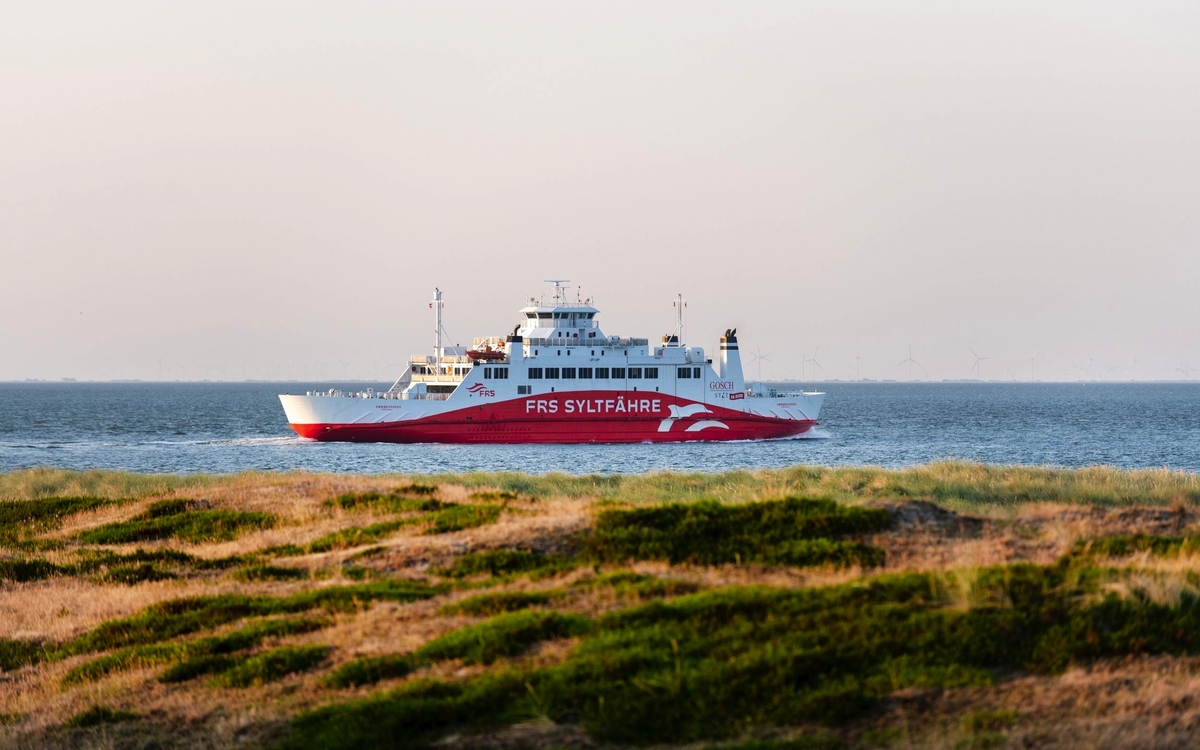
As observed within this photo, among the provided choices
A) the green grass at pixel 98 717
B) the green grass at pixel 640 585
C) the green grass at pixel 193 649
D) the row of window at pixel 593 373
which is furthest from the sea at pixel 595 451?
the green grass at pixel 98 717

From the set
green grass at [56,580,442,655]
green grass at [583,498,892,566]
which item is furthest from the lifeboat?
green grass at [56,580,442,655]

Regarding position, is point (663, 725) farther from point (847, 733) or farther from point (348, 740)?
point (348, 740)

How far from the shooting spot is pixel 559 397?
6094 centimetres

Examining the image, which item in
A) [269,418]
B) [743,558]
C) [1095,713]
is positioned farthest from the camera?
[269,418]

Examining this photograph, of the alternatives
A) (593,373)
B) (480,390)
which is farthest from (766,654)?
(593,373)

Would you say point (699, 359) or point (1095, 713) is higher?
point (699, 359)

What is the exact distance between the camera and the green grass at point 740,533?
12.2 meters

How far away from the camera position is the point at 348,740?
8.41 meters

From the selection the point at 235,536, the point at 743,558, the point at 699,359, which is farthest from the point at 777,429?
the point at 743,558

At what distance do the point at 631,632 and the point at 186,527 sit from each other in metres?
12.6

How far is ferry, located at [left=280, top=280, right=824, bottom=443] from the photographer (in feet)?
197

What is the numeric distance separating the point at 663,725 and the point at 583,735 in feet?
1.92

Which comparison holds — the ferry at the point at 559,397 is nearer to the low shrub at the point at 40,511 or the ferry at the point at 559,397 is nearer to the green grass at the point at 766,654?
the low shrub at the point at 40,511

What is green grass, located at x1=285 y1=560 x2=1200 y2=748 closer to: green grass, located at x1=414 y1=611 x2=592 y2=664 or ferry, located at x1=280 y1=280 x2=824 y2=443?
green grass, located at x1=414 y1=611 x2=592 y2=664
